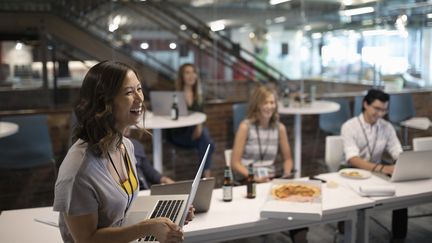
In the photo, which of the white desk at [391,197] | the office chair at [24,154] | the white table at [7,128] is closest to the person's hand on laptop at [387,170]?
the white desk at [391,197]

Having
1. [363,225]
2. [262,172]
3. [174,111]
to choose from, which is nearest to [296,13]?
[174,111]

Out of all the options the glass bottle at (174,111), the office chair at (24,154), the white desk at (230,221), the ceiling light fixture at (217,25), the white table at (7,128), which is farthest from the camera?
the ceiling light fixture at (217,25)

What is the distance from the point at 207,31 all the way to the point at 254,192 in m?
4.06

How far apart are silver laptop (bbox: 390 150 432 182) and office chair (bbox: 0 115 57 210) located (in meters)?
2.71

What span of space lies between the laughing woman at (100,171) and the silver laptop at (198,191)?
39 centimetres

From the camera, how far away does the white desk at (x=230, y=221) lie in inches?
69.2

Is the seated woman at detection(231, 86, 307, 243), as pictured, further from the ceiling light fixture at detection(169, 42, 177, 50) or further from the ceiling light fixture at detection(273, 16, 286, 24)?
the ceiling light fixture at detection(273, 16, 286, 24)

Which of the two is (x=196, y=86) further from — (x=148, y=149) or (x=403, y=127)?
(x=403, y=127)

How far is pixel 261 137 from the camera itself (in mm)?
3119

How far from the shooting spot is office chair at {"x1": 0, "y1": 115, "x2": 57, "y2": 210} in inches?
146

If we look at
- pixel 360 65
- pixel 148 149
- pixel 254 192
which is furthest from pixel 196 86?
pixel 360 65

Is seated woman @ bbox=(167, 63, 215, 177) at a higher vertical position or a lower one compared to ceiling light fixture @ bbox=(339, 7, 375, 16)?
lower

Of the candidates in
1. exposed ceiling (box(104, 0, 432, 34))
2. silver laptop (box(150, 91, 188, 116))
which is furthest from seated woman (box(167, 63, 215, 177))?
exposed ceiling (box(104, 0, 432, 34))

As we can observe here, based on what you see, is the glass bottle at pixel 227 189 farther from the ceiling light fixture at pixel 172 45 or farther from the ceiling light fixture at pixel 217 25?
the ceiling light fixture at pixel 172 45
